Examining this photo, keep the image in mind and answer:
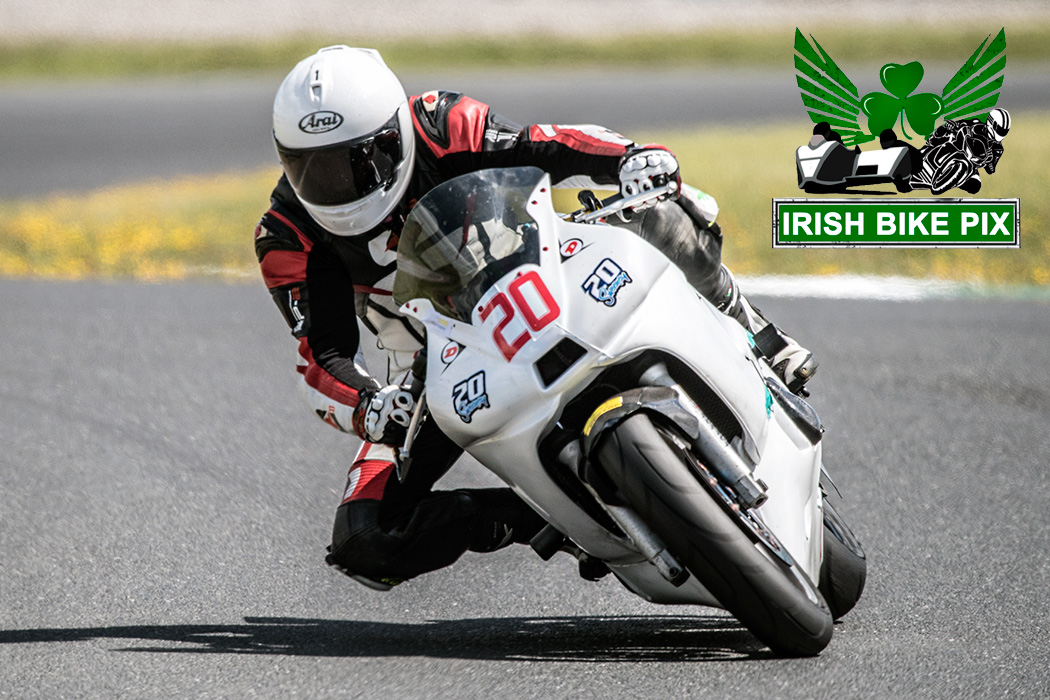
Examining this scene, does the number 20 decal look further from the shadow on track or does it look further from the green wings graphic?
the green wings graphic

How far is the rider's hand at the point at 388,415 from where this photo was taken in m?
3.66

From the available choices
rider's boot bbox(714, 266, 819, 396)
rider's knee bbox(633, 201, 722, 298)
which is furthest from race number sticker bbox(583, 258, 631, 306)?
rider's boot bbox(714, 266, 819, 396)

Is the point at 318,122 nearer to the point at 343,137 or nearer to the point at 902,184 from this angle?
the point at 343,137

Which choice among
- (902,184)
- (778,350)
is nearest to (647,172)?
(778,350)

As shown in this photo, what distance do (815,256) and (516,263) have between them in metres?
8.30

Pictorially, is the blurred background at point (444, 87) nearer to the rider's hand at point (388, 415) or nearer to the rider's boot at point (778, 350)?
the rider's boot at point (778, 350)

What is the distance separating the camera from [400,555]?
417 centimetres

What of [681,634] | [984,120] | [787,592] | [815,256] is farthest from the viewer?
[984,120]

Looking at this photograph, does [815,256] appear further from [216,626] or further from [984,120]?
[216,626]

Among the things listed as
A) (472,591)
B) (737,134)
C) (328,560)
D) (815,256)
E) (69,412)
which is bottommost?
(737,134)

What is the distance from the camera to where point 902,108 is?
13.9 meters

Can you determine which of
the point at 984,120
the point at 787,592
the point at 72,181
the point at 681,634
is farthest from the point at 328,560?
the point at 72,181

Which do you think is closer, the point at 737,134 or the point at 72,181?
the point at 72,181

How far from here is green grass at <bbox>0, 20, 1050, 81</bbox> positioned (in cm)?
2556
